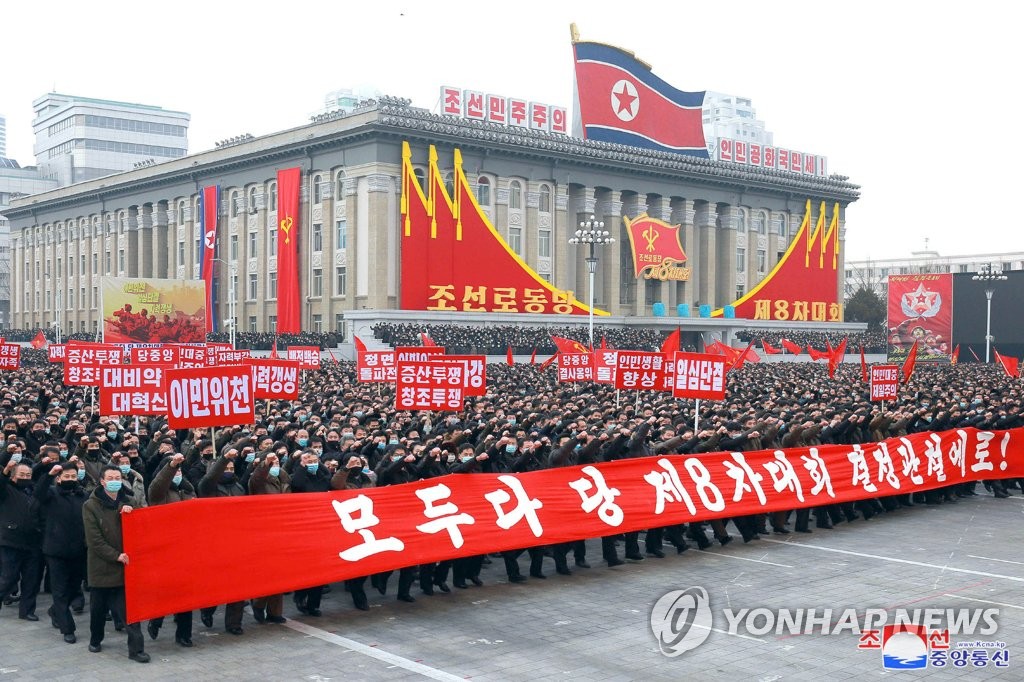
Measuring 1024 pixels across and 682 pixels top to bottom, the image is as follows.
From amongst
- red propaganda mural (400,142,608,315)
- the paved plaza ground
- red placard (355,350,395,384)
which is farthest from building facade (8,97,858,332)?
the paved plaza ground

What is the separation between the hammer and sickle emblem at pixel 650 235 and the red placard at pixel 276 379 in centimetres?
5381

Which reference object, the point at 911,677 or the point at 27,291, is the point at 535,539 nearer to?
the point at 911,677

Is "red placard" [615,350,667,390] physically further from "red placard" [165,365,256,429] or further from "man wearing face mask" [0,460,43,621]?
"man wearing face mask" [0,460,43,621]

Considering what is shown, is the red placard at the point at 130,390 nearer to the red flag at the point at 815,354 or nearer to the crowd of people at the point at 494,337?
the red flag at the point at 815,354

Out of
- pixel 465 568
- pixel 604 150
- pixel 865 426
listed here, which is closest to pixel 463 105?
pixel 604 150

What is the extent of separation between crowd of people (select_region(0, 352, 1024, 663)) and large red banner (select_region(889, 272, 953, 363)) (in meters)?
49.6

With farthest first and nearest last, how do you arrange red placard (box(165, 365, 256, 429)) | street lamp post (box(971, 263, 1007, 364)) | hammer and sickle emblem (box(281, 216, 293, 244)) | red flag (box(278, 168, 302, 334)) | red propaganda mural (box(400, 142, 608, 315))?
hammer and sickle emblem (box(281, 216, 293, 244)) < red flag (box(278, 168, 302, 334)) < street lamp post (box(971, 263, 1007, 364)) < red propaganda mural (box(400, 142, 608, 315)) < red placard (box(165, 365, 256, 429))

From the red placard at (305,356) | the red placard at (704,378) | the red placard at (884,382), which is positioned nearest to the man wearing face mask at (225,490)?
the red placard at (704,378)

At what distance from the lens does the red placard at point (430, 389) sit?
20.0m

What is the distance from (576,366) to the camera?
97.7ft

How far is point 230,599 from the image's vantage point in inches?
424

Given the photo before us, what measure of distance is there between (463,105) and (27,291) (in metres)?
54.2

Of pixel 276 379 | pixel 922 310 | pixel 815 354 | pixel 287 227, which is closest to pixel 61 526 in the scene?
pixel 276 379

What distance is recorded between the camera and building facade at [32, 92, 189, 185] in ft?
414
